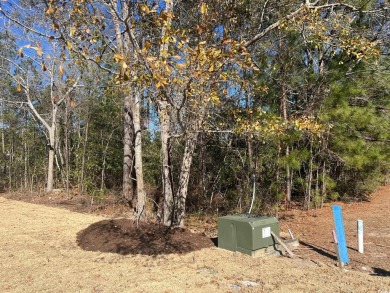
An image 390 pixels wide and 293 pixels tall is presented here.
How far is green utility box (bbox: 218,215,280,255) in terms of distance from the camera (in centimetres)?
523

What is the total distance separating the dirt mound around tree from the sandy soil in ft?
0.58

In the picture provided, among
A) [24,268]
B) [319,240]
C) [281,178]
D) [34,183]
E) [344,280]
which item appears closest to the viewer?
[344,280]

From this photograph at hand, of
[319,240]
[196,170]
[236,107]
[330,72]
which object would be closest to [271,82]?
[330,72]

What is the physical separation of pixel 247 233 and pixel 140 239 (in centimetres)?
181

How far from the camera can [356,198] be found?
1153cm

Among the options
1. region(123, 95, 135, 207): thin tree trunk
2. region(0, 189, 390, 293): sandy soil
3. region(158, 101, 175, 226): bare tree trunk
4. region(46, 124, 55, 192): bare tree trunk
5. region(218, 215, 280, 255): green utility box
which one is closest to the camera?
region(0, 189, 390, 293): sandy soil

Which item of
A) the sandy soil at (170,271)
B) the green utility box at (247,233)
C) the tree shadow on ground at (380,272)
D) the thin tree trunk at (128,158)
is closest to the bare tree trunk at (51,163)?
the thin tree trunk at (128,158)

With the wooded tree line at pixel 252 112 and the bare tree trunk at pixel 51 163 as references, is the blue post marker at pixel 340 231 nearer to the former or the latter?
the wooded tree line at pixel 252 112

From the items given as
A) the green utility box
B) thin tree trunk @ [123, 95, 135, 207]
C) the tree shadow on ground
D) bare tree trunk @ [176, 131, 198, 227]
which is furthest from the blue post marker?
thin tree trunk @ [123, 95, 135, 207]

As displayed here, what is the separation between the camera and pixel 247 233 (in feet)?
17.4

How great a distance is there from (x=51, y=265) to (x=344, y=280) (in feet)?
12.5

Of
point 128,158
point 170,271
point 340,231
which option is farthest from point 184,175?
point 128,158

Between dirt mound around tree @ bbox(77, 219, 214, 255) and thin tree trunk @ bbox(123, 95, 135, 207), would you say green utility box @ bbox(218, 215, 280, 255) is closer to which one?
dirt mound around tree @ bbox(77, 219, 214, 255)

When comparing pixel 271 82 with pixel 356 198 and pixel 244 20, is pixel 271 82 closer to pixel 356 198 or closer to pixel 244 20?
pixel 244 20
